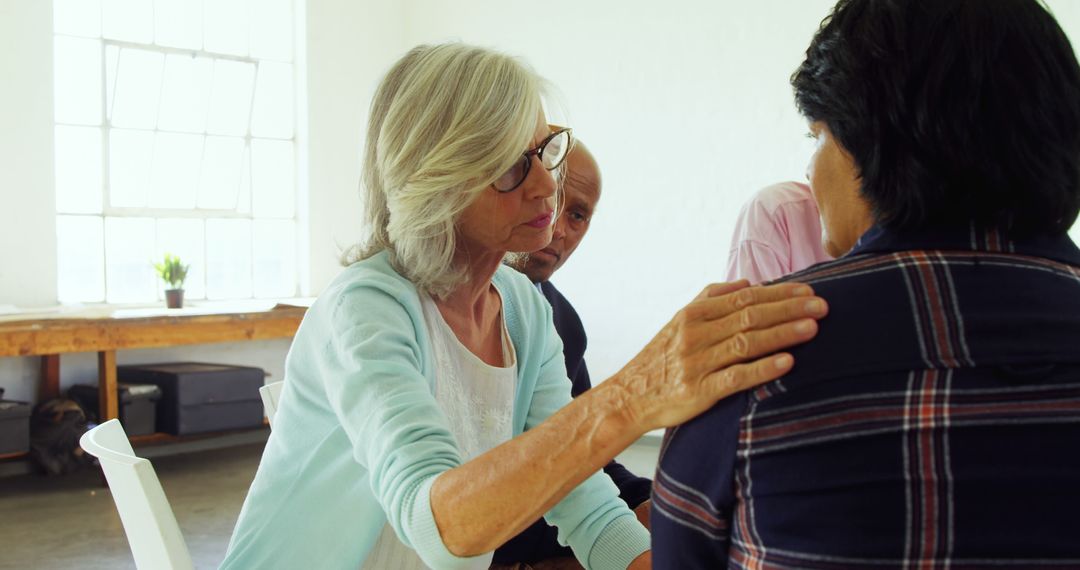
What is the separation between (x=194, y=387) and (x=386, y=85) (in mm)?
4887

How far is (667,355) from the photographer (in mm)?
1019

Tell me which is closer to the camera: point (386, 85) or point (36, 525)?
point (386, 85)

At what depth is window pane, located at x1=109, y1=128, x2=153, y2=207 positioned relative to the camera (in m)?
6.85

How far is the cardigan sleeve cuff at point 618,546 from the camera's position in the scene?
151 cm

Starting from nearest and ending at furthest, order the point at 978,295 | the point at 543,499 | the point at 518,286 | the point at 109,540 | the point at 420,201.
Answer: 1. the point at 978,295
2. the point at 543,499
3. the point at 420,201
4. the point at 518,286
5. the point at 109,540

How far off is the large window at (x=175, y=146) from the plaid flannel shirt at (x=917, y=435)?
656 cm

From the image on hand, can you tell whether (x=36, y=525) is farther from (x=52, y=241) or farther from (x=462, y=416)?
(x=462, y=416)

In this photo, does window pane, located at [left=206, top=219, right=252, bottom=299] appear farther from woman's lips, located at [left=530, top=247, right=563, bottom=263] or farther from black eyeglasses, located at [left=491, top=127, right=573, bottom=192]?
black eyeglasses, located at [left=491, top=127, right=573, bottom=192]

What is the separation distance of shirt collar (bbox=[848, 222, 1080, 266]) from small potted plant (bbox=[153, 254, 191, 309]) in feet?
20.3

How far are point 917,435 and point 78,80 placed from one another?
22.2 feet

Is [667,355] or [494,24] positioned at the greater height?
[494,24]

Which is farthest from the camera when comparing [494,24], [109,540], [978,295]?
[494,24]

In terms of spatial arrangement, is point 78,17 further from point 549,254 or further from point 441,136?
point 441,136

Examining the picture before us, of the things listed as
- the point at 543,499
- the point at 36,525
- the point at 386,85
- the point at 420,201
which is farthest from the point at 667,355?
the point at 36,525
